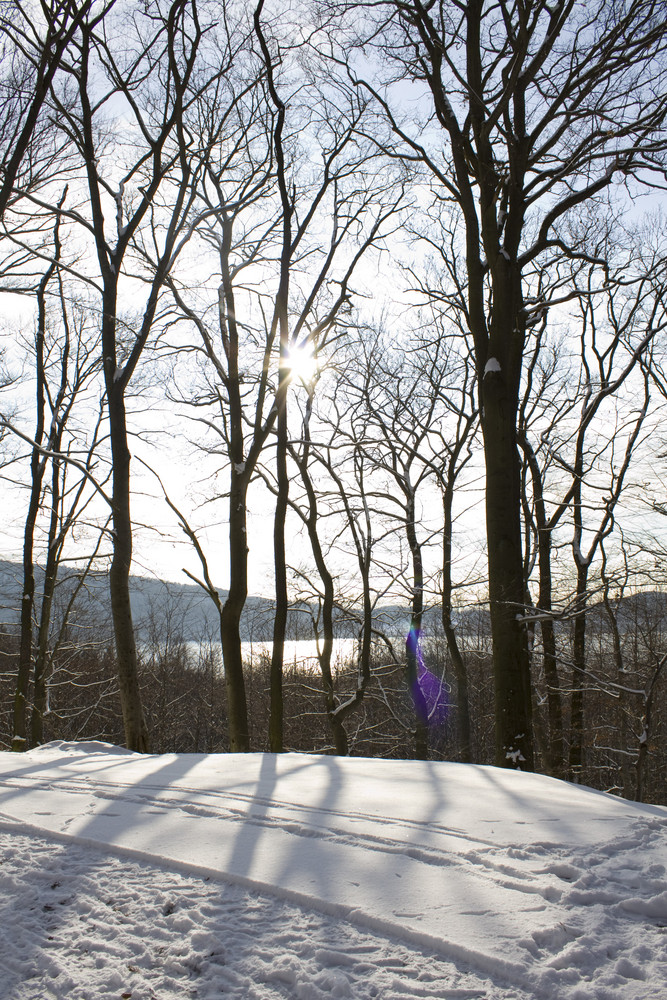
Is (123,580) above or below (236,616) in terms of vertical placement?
above

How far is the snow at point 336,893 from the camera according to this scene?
72.1 inches

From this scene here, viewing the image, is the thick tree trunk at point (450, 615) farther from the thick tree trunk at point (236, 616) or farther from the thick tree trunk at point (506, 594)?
the thick tree trunk at point (506, 594)

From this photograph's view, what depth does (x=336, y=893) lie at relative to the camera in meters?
2.26

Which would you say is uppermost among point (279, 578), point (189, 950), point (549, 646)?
point (279, 578)

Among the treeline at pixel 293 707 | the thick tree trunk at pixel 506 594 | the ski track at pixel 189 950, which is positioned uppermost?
the thick tree trunk at pixel 506 594

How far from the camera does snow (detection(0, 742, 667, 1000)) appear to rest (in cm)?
183

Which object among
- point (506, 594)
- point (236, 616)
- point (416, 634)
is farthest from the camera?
point (416, 634)

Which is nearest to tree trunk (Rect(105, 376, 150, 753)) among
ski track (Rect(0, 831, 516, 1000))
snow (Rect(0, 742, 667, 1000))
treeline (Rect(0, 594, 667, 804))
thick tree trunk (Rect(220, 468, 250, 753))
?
thick tree trunk (Rect(220, 468, 250, 753))

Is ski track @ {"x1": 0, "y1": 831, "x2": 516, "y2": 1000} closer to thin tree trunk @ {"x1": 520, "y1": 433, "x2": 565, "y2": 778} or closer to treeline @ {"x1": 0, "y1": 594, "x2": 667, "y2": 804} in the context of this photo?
thin tree trunk @ {"x1": 520, "y1": 433, "x2": 565, "y2": 778}

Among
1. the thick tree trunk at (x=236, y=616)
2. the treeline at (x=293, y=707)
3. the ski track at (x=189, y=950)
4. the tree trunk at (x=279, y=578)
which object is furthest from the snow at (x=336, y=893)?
the treeline at (x=293, y=707)

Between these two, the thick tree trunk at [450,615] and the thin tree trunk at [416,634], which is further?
the thin tree trunk at [416,634]

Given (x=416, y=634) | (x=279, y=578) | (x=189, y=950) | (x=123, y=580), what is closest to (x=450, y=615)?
(x=416, y=634)

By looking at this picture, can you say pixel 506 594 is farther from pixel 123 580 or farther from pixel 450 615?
pixel 450 615

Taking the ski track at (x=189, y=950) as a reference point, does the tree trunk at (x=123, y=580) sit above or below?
above
